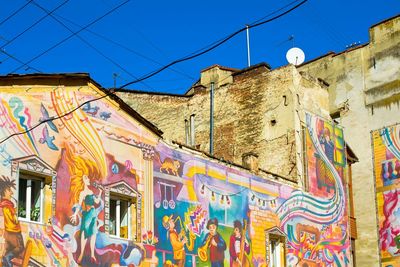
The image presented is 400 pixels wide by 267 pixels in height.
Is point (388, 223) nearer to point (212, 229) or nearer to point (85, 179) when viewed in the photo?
point (212, 229)

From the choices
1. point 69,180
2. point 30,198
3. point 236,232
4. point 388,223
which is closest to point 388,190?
point 388,223

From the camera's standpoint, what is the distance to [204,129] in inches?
1280

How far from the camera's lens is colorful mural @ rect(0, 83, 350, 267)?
18.8 metres

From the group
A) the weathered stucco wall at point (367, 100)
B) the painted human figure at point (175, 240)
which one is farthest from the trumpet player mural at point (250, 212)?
the weathered stucco wall at point (367, 100)

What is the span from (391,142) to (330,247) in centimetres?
852

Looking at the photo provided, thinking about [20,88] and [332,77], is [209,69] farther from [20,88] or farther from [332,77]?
[20,88]

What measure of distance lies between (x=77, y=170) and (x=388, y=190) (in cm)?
1942

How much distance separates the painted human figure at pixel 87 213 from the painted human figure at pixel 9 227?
1.76 meters

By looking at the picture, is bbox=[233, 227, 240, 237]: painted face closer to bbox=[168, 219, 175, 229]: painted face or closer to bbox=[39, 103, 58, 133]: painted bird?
bbox=[168, 219, 175, 229]: painted face

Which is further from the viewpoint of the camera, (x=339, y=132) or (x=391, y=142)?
(x=391, y=142)

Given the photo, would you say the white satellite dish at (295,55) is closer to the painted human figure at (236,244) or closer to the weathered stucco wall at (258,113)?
the weathered stucco wall at (258,113)

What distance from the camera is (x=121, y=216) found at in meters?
21.5

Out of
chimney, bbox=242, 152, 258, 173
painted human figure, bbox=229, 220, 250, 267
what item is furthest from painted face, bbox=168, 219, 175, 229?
chimney, bbox=242, 152, 258, 173

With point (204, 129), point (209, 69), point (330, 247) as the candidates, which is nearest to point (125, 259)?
point (330, 247)
